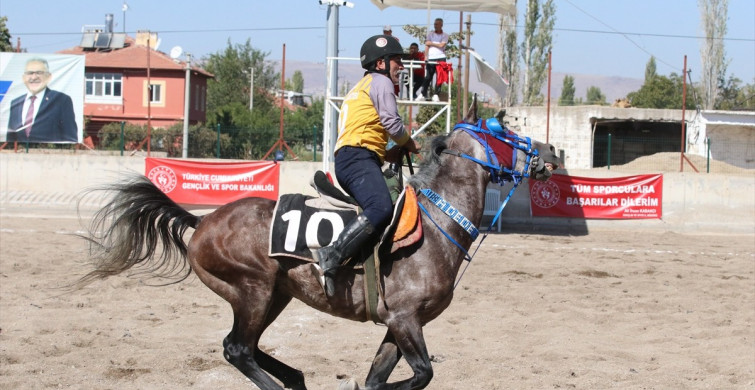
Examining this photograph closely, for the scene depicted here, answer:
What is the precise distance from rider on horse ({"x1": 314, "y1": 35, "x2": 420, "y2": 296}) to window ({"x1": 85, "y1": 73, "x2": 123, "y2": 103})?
171 feet

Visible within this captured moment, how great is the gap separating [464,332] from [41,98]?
678 inches

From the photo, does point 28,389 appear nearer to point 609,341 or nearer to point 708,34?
point 609,341

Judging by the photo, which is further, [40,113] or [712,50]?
[712,50]

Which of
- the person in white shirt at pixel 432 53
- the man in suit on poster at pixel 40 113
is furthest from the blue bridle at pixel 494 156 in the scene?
the man in suit on poster at pixel 40 113

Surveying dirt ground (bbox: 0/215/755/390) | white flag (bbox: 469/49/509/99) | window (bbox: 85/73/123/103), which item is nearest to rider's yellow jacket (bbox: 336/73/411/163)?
dirt ground (bbox: 0/215/755/390)

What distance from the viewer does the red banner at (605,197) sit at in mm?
19250

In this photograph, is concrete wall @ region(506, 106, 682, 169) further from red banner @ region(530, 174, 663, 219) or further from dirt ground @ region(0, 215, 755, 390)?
dirt ground @ region(0, 215, 755, 390)

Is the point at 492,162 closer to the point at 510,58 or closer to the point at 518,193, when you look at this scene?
the point at 518,193

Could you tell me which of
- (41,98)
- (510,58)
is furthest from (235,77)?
(41,98)

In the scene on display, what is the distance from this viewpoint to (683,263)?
44.4ft

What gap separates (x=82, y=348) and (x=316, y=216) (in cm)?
318

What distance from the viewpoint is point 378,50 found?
5.45m

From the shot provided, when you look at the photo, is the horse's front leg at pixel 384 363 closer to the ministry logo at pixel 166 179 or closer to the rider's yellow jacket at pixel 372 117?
the rider's yellow jacket at pixel 372 117

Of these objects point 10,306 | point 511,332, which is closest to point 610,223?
point 511,332
